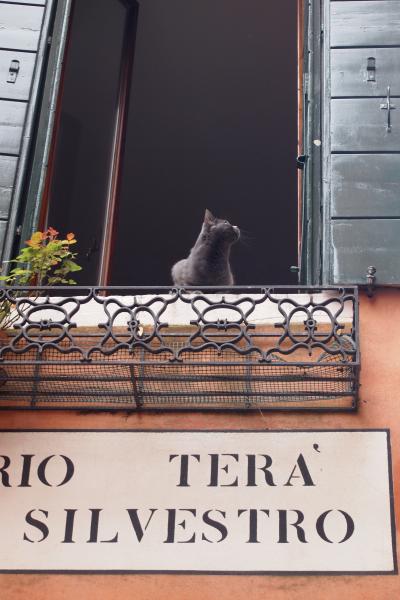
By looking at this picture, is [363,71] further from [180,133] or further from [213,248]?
[180,133]

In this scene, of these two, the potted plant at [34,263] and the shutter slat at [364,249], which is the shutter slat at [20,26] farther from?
the shutter slat at [364,249]

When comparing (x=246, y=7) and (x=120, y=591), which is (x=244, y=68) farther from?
(x=120, y=591)

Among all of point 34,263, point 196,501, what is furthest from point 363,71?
point 196,501

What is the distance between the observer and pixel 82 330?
3.92 m

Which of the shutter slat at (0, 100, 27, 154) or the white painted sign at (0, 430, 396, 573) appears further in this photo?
the shutter slat at (0, 100, 27, 154)

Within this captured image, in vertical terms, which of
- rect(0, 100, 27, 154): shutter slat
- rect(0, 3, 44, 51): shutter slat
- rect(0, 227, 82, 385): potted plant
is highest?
rect(0, 3, 44, 51): shutter slat

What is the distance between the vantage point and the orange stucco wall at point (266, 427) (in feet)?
11.2

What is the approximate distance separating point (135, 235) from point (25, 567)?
424cm

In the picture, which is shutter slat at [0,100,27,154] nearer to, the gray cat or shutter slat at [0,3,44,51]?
shutter slat at [0,3,44,51]

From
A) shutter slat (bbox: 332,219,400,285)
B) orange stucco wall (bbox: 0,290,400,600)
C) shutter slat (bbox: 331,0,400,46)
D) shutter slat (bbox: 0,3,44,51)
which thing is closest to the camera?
orange stucco wall (bbox: 0,290,400,600)

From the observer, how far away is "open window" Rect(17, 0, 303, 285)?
5027 mm

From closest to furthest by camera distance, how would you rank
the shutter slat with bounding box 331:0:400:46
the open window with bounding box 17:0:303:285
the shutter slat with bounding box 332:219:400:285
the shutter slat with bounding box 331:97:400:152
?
the shutter slat with bounding box 332:219:400:285, the shutter slat with bounding box 331:97:400:152, the shutter slat with bounding box 331:0:400:46, the open window with bounding box 17:0:303:285

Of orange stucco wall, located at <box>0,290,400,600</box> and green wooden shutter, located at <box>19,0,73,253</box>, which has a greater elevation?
green wooden shutter, located at <box>19,0,73,253</box>

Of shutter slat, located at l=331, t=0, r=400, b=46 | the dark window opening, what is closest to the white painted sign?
the dark window opening
